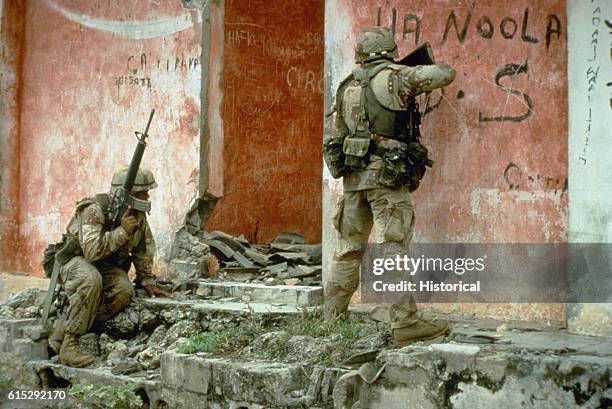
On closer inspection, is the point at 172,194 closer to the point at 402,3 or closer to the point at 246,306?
the point at 246,306

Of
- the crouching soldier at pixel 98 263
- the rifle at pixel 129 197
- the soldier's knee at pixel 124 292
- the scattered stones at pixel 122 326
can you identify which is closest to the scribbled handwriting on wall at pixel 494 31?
the rifle at pixel 129 197

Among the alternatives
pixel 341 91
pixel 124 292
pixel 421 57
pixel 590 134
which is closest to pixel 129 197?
pixel 124 292

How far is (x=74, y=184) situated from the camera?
9.87 metres

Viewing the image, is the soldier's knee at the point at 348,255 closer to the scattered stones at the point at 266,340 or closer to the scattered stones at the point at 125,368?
the scattered stones at the point at 266,340

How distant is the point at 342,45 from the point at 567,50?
6.54 feet

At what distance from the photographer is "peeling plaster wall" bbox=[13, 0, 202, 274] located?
8.64 metres

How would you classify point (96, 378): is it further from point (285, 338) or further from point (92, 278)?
point (285, 338)

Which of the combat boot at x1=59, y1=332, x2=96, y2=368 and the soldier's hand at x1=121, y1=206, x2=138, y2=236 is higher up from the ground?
the soldier's hand at x1=121, y1=206, x2=138, y2=236

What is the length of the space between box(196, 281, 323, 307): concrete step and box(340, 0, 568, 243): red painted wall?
3.56 feet

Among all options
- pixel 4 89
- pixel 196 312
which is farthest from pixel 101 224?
pixel 4 89

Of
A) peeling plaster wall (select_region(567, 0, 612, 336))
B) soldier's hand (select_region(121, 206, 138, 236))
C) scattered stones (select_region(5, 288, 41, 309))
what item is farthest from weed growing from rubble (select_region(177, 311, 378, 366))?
scattered stones (select_region(5, 288, 41, 309))

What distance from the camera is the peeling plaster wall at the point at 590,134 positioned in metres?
5.57

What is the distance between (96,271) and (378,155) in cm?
276

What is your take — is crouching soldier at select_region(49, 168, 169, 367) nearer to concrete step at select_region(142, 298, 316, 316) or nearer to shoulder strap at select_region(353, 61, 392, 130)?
concrete step at select_region(142, 298, 316, 316)
